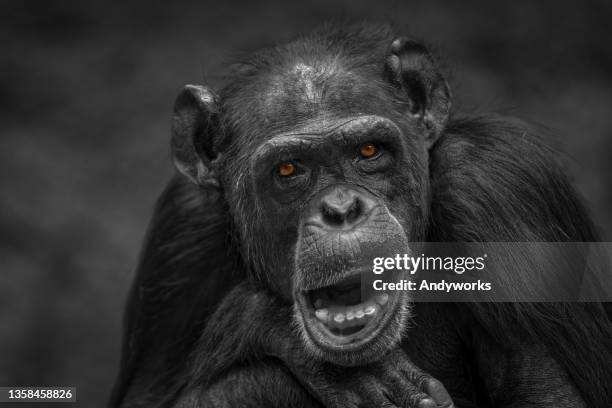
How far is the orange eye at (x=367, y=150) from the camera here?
534 centimetres

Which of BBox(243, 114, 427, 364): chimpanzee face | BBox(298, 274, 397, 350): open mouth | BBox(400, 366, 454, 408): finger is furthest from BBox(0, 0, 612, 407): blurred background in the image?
BBox(400, 366, 454, 408): finger

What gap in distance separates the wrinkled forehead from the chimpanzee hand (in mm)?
1165

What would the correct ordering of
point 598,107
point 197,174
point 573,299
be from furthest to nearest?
point 598,107
point 197,174
point 573,299

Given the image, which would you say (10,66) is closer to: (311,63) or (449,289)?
(311,63)

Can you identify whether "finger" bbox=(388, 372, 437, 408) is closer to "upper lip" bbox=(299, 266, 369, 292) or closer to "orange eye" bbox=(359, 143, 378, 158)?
"upper lip" bbox=(299, 266, 369, 292)

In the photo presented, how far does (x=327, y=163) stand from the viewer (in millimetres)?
5320

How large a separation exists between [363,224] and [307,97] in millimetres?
857

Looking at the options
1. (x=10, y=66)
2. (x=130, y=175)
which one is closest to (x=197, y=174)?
(x=130, y=175)

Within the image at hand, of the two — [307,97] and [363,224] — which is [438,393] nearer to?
[363,224]

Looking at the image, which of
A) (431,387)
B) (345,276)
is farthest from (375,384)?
(345,276)

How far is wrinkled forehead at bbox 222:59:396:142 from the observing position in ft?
18.0

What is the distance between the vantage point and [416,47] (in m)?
5.71

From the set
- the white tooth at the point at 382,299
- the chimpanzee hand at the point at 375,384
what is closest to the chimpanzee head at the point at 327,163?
the white tooth at the point at 382,299

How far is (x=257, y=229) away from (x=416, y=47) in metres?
1.24
